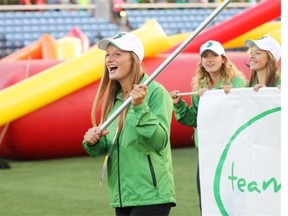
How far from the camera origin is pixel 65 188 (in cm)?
976

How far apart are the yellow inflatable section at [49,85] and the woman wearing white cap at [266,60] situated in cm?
614

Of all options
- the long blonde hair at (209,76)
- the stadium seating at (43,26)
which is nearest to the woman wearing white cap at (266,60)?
the long blonde hair at (209,76)

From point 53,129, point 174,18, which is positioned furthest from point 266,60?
point 174,18

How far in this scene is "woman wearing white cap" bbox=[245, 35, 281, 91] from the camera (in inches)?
236

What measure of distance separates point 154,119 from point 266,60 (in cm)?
163

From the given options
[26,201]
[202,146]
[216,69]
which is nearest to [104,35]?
[26,201]

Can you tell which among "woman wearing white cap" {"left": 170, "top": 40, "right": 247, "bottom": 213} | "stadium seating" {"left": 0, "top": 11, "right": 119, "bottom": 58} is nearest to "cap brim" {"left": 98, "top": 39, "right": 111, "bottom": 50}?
"woman wearing white cap" {"left": 170, "top": 40, "right": 247, "bottom": 213}

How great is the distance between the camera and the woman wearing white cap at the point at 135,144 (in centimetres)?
470

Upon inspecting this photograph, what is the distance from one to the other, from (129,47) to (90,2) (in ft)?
79.6

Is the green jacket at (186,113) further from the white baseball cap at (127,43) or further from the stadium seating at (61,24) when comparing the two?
the stadium seating at (61,24)

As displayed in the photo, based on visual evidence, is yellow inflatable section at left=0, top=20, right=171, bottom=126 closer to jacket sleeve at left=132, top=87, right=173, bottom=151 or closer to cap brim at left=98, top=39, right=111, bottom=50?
cap brim at left=98, top=39, right=111, bottom=50

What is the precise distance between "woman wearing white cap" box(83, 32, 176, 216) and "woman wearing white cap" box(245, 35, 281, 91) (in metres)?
1.32

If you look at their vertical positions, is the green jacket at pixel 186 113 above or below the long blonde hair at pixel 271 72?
below

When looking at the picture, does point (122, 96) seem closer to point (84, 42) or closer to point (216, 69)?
point (216, 69)
